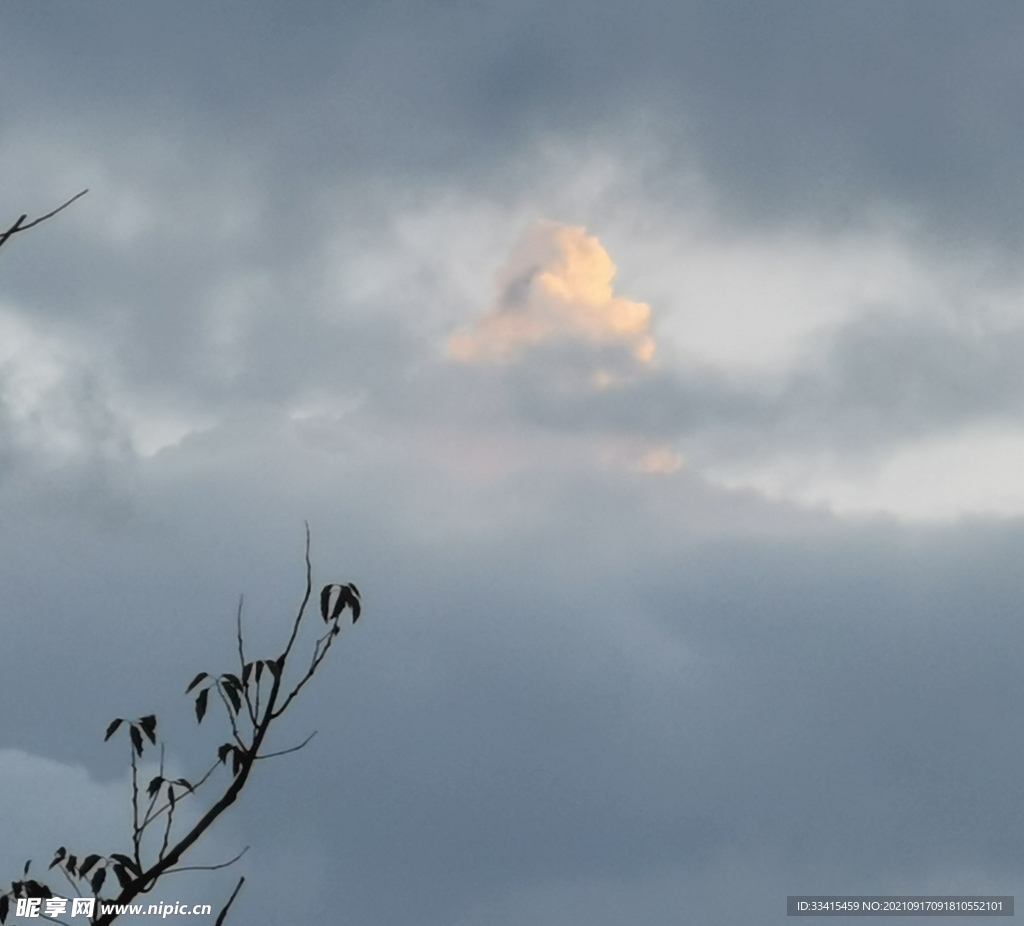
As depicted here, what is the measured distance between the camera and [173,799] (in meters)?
7.55

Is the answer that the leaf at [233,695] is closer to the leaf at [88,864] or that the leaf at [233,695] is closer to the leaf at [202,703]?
the leaf at [202,703]

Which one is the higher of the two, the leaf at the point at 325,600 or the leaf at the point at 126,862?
the leaf at the point at 325,600

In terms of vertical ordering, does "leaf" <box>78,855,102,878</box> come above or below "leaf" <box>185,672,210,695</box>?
below

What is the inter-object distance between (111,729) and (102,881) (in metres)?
1.17

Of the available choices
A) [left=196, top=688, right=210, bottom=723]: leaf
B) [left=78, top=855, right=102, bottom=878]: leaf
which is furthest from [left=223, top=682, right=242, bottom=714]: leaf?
[left=78, top=855, right=102, bottom=878]: leaf

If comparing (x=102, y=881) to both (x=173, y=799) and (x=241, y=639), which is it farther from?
(x=241, y=639)

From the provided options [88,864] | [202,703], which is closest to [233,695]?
[202,703]

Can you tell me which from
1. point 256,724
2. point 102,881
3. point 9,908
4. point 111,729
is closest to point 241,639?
point 256,724

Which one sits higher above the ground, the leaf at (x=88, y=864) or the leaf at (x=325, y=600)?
the leaf at (x=325, y=600)

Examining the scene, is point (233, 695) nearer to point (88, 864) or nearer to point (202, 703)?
point (202, 703)

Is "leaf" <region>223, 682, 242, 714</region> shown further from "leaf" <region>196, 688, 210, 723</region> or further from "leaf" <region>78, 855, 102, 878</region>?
"leaf" <region>78, 855, 102, 878</region>

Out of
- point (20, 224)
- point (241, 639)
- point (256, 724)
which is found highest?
point (20, 224)

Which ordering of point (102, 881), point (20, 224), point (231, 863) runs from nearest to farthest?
1. point (20, 224)
2. point (231, 863)
3. point (102, 881)

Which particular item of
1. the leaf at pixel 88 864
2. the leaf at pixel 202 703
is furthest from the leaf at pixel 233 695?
the leaf at pixel 88 864
